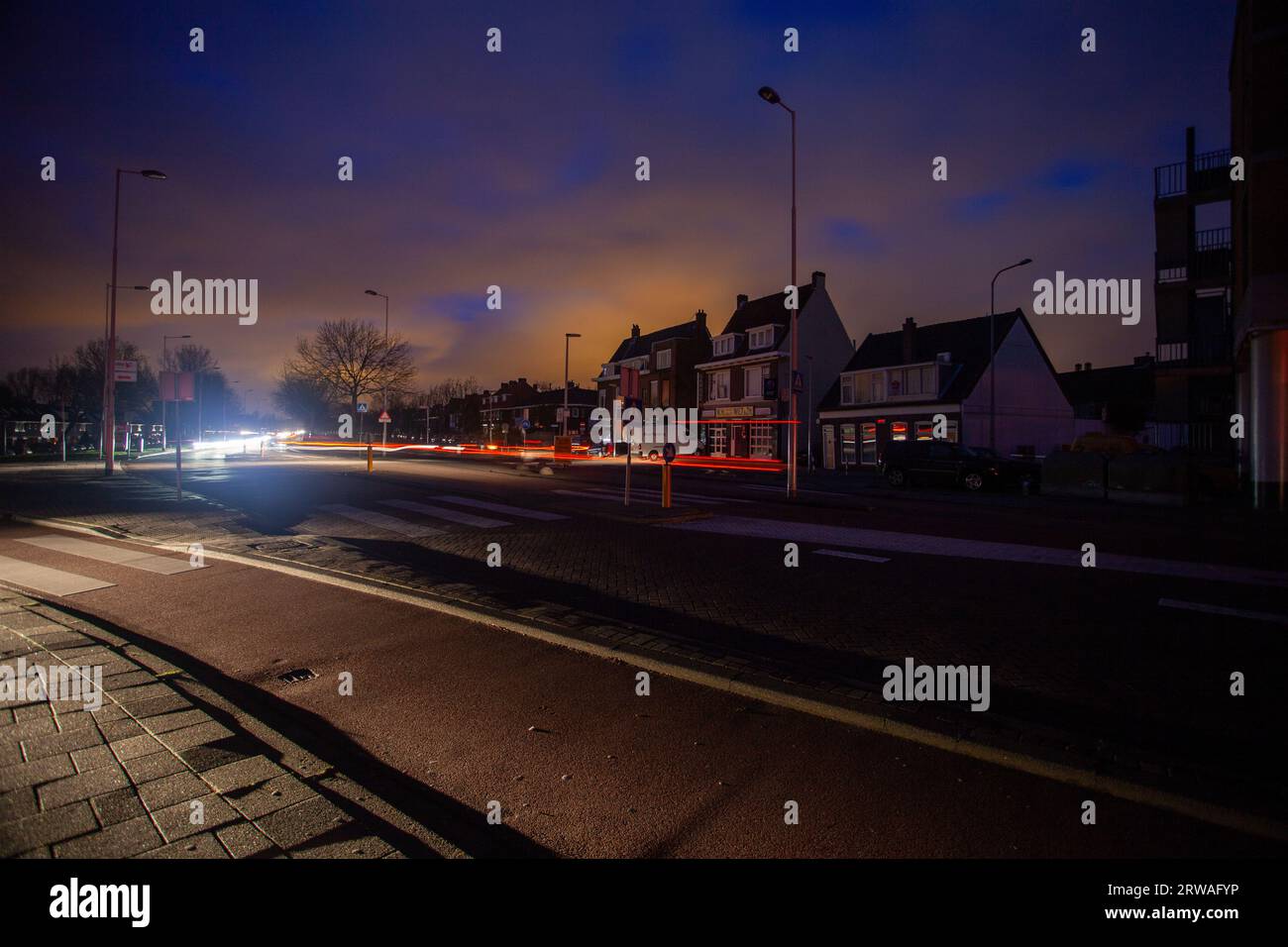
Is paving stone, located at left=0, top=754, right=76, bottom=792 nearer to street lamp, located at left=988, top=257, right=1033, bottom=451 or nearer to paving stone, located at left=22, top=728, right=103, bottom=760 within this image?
paving stone, located at left=22, top=728, right=103, bottom=760

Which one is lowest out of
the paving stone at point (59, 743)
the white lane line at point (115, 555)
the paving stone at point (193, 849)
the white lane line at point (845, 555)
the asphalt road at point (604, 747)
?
the asphalt road at point (604, 747)

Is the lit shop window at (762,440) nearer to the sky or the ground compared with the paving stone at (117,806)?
nearer to the sky

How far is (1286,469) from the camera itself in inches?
704

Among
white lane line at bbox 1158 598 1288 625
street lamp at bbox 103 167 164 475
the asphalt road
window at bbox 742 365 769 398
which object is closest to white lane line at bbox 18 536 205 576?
the asphalt road

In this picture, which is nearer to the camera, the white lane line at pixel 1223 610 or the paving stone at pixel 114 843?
the paving stone at pixel 114 843

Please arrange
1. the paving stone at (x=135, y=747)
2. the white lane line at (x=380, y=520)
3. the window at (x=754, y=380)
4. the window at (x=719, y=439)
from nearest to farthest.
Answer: the paving stone at (x=135, y=747) → the white lane line at (x=380, y=520) → the window at (x=754, y=380) → the window at (x=719, y=439)

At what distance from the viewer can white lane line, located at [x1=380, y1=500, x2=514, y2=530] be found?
12.9 meters

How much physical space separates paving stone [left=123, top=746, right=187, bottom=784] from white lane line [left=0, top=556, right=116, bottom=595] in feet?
18.1

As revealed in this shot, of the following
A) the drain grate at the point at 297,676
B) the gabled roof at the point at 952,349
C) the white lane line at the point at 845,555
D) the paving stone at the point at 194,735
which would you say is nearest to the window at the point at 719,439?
the gabled roof at the point at 952,349

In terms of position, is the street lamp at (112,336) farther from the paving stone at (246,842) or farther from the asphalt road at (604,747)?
A: the paving stone at (246,842)

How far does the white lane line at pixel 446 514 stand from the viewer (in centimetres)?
1290

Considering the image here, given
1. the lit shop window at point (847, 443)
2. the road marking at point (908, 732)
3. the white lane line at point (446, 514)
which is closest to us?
the road marking at point (908, 732)

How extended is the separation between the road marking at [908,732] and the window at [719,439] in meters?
47.4

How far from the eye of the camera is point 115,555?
9492mm
